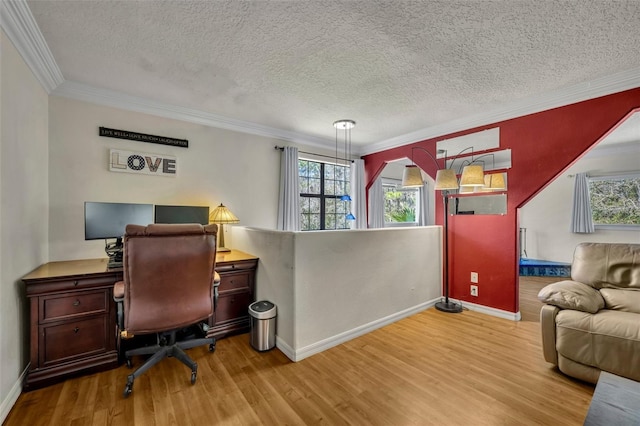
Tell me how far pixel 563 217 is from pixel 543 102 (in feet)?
12.7

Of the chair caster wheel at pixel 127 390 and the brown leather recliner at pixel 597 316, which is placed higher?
the brown leather recliner at pixel 597 316

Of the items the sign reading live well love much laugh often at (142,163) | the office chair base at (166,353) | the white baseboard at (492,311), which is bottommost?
the white baseboard at (492,311)

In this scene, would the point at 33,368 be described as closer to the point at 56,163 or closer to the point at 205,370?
the point at 205,370

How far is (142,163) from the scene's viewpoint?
9.80 ft

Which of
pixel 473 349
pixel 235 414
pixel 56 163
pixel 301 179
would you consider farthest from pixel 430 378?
pixel 56 163

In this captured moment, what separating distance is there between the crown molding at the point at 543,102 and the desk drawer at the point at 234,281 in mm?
3177

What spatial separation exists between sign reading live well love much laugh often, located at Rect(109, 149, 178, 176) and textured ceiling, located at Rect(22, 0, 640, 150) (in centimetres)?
62

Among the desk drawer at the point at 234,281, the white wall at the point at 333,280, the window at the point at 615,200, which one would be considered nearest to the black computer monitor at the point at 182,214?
the white wall at the point at 333,280

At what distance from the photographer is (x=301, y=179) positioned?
4609 mm

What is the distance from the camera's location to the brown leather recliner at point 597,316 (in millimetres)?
1768

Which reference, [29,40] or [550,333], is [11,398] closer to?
[29,40]

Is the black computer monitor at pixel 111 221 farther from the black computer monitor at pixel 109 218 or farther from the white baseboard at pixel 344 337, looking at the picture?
the white baseboard at pixel 344 337

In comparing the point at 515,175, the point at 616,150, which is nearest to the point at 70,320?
the point at 515,175

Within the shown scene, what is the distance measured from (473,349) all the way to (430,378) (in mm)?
711
